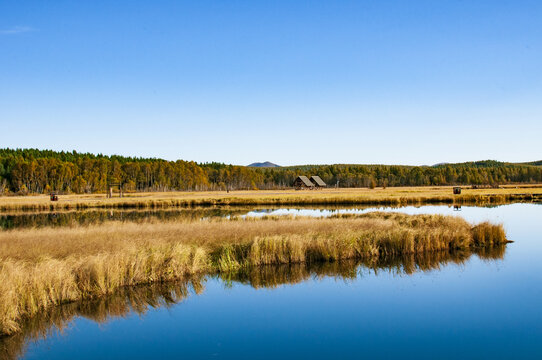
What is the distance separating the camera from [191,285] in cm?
1223

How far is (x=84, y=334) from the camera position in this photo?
8.72 m

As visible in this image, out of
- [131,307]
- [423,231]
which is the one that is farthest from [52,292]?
[423,231]

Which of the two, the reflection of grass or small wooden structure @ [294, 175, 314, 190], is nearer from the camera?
the reflection of grass

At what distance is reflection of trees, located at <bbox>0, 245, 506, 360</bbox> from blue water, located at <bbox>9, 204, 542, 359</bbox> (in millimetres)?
292

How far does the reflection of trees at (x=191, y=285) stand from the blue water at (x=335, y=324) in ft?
0.96

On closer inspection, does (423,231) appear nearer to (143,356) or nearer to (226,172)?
(143,356)

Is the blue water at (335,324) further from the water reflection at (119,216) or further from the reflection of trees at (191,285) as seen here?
the water reflection at (119,216)

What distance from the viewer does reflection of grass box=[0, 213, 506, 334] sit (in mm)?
10047

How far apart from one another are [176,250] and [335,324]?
6.13 metres

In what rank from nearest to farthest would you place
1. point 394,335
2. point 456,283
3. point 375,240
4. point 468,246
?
point 394,335
point 456,283
point 375,240
point 468,246

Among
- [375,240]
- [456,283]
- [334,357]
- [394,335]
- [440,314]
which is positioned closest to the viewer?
[334,357]

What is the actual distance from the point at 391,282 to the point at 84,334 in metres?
8.60

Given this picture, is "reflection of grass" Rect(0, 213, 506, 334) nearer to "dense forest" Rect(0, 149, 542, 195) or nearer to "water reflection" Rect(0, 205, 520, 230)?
"water reflection" Rect(0, 205, 520, 230)

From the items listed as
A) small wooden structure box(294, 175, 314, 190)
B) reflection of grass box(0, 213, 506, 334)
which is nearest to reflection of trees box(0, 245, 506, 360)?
reflection of grass box(0, 213, 506, 334)
